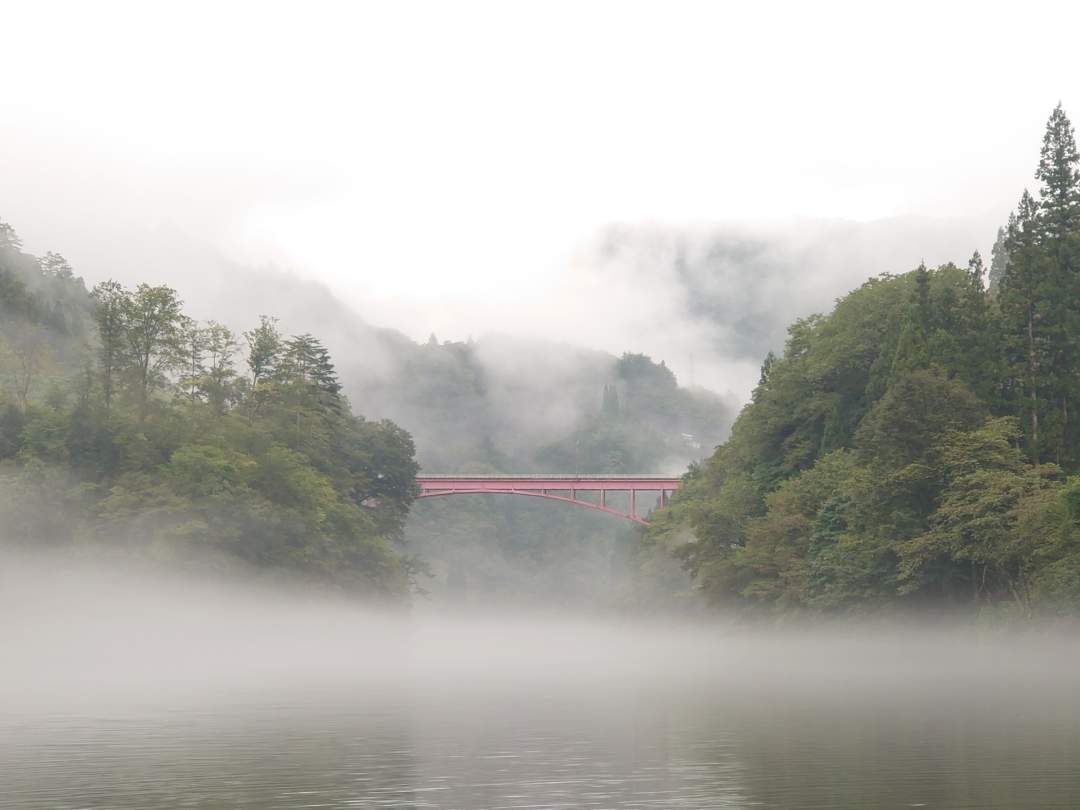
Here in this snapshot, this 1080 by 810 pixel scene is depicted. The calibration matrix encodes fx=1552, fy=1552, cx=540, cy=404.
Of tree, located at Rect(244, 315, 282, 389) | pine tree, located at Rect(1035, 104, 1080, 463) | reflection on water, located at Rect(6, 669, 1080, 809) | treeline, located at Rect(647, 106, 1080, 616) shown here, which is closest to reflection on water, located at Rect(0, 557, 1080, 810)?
reflection on water, located at Rect(6, 669, 1080, 809)

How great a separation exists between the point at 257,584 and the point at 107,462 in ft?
45.3

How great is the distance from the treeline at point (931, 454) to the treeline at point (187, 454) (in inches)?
1230

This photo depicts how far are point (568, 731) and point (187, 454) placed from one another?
7728cm

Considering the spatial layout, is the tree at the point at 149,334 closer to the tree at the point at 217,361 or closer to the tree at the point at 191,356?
the tree at the point at 191,356

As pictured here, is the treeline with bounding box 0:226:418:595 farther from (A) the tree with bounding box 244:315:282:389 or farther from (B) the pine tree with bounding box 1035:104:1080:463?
(B) the pine tree with bounding box 1035:104:1080:463

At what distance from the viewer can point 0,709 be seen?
4441cm

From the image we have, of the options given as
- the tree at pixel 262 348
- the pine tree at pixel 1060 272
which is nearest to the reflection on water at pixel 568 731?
the pine tree at pixel 1060 272

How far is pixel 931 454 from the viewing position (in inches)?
2960

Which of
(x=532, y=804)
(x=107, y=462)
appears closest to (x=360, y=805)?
(x=532, y=804)

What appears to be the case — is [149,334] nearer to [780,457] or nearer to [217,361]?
[217,361]

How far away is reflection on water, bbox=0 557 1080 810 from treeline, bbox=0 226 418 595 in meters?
22.8

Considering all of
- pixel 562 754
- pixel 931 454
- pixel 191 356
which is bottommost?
pixel 562 754

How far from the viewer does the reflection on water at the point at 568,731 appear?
23906 millimetres

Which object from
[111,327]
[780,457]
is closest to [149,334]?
[111,327]
